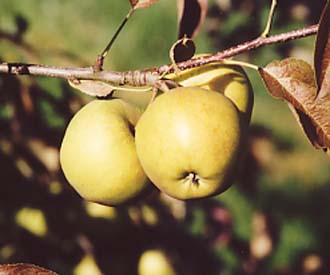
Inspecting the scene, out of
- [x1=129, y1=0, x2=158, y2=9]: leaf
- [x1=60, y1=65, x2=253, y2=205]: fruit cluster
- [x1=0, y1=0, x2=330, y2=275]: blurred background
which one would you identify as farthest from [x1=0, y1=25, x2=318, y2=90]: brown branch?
[x1=0, y1=0, x2=330, y2=275]: blurred background

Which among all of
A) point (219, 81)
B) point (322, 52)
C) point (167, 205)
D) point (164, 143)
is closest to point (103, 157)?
point (164, 143)

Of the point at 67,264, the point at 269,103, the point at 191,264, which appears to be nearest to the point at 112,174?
the point at 67,264

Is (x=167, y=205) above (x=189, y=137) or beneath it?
beneath

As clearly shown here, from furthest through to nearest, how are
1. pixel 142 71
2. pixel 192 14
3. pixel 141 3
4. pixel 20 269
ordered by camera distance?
pixel 192 14, pixel 141 3, pixel 142 71, pixel 20 269

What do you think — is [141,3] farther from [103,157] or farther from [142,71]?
[103,157]

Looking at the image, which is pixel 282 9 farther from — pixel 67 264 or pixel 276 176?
pixel 67 264

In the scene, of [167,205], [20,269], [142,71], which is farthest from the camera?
[167,205]
